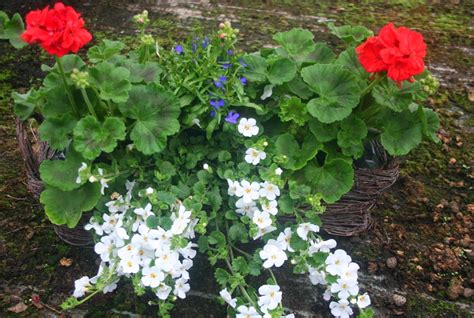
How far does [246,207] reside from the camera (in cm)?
181

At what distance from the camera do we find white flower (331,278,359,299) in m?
1.76

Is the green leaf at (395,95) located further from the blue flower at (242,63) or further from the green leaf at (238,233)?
the green leaf at (238,233)

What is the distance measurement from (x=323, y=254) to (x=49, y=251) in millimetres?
1091

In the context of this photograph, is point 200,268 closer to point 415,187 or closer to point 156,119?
point 156,119

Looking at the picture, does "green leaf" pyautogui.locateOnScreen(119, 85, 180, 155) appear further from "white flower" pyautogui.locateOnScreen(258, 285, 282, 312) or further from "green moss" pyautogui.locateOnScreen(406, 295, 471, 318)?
"green moss" pyautogui.locateOnScreen(406, 295, 471, 318)

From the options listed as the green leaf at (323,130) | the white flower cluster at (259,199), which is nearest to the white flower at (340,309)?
the white flower cluster at (259,199)

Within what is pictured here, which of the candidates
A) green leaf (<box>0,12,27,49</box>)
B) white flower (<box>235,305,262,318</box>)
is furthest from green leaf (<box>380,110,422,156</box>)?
green leaf (<box>0,12,27,49</box>)

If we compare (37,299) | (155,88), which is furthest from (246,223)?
(37,299)

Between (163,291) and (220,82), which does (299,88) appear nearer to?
(220,82)

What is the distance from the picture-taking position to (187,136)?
1.99 meters

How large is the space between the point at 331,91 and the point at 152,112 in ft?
2.03

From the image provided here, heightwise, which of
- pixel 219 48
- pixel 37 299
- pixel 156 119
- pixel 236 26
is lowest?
pixel 37 299

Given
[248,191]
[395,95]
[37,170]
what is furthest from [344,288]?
[37,170]

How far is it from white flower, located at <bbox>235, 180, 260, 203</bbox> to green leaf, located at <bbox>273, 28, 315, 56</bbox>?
0.57 meters
